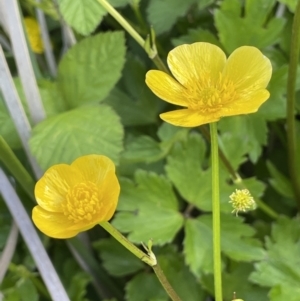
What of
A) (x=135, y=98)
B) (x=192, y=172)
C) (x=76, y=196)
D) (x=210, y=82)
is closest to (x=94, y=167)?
(x=76, y=196)

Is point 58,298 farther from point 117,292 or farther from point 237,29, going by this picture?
point 237,29

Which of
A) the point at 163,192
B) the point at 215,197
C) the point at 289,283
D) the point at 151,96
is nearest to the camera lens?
the point at 215,197

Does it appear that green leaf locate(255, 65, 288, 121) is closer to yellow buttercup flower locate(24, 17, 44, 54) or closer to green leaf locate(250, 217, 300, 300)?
green leaf locate(250, 217, 300, 300)

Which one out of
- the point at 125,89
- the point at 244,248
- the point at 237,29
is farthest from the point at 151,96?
the point at 244,248

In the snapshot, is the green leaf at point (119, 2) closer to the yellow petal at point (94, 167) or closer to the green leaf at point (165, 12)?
the green leaf at point (165, 12)

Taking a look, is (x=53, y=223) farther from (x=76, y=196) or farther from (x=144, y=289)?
(x=144, y=289)

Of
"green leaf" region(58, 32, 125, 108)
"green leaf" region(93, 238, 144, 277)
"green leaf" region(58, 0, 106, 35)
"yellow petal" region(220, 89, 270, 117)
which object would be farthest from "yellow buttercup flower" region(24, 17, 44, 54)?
"yellow petal" region(220, 89, 270, 117)
